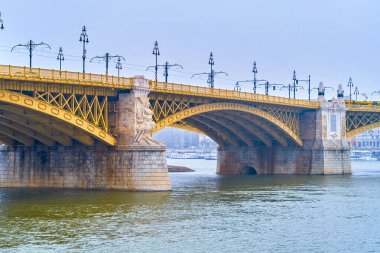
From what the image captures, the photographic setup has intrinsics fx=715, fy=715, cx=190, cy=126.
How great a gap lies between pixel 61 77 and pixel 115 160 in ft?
34.2

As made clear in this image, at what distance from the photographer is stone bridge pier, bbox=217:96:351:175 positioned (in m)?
105

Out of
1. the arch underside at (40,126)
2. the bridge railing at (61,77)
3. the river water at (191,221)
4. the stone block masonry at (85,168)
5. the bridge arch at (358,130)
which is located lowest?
the river water at (191,221)

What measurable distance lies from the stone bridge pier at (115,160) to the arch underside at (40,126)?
3.54 ft

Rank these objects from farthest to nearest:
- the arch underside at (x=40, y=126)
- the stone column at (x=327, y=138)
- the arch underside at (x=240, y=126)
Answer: the stone column at (x=327, y=138) < the arch underside at (x=240, y=126) < the arch underside at (x=40, y=126)

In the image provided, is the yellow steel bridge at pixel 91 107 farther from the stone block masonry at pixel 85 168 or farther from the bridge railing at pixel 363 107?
the bridge railing at pixel 363 107

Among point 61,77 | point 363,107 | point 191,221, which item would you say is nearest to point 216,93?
point 61,77

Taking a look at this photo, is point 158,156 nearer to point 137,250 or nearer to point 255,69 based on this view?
point 137,250

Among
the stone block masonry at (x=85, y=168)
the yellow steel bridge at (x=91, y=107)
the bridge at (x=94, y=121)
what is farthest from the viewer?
the stone block masonry at (x=85, y=168)

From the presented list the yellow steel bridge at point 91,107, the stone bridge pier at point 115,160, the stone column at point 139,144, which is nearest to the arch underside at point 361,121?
the yellow steel bridge at point 91,107

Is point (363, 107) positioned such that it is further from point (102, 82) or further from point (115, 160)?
point (102, 82)

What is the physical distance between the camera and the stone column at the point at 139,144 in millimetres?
68625

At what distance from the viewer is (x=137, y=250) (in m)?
40.8

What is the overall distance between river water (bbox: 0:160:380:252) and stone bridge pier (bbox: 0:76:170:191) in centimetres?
193

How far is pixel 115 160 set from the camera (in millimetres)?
69750
